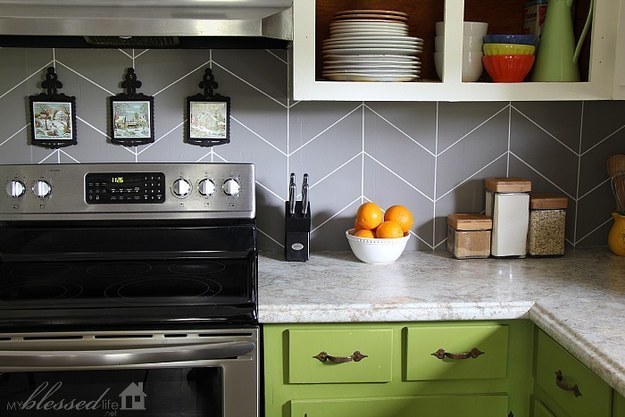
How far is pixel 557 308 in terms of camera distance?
5.99 feet

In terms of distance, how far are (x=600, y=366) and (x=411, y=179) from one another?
1036 mm

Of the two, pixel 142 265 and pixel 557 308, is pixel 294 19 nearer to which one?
pixel 142 265

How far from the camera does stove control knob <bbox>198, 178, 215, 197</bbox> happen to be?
7.37 ft

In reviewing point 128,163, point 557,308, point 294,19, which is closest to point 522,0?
point 294,19

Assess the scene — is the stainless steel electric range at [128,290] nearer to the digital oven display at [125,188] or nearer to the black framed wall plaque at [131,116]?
the digital oven display at [125,188]

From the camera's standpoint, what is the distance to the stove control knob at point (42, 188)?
2.22m

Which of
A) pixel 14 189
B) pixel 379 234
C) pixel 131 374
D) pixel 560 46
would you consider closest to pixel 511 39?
pixel 560 46

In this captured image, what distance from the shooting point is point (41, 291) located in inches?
75.3

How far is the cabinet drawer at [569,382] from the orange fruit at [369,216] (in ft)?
1.86

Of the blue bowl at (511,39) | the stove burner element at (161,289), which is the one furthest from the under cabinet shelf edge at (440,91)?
the stove burner element at (161,289)

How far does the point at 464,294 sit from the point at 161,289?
72cm

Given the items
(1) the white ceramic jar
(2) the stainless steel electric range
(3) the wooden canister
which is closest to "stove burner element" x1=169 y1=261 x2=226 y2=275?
(2) the stainless steel electric range

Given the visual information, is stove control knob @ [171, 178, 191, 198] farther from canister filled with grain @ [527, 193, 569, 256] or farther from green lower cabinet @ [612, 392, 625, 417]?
green lower cabinet @ [612, 392, 625, 417]

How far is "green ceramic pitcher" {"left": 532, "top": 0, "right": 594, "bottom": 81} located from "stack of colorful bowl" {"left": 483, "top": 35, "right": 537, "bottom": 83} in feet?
0.16
